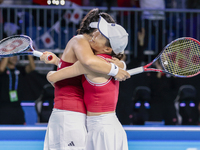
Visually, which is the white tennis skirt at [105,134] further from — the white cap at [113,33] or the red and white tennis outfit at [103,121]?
the white cap at [113,33]

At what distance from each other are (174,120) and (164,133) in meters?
1.18

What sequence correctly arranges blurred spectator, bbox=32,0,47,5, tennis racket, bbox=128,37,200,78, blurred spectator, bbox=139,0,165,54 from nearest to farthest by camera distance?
tennis racket, bbox=128,37,200,78, blurred spectator, bbox=139,0,165,54, blurred spectator, bbox=32,0,47,5

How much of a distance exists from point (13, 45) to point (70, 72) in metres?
1.08

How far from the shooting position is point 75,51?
2273 millimetres

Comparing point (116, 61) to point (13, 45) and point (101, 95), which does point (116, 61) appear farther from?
point (13, 45)

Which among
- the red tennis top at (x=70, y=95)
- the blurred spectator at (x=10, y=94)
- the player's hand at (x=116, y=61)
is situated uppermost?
the player's hand at (x=116, y=61)

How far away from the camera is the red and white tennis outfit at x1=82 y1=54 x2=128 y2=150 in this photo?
7.11 ft

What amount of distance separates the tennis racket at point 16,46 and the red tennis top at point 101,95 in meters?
0.85

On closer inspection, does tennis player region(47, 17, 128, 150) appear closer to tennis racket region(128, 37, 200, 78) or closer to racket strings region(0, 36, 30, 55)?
tennis racket region(128, 37, 200, 78)

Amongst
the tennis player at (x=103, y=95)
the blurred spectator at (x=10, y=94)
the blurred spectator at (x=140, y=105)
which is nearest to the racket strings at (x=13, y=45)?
the tennis player at (x=103, y=95)

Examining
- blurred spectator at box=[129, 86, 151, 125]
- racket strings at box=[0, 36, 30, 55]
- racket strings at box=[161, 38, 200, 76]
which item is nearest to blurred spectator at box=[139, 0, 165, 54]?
blurred spectator at box=[129, 86, 151, 125]

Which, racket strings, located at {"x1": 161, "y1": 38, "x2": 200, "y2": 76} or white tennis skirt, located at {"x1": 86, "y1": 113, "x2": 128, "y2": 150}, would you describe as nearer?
white tennis skirt, located at {"x1": 86, "y1": 113, "x2": 128, "y2": 150}

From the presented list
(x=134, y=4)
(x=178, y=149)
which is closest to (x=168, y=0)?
(x=134, y=4)

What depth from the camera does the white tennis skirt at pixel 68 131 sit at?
7.57 ft
